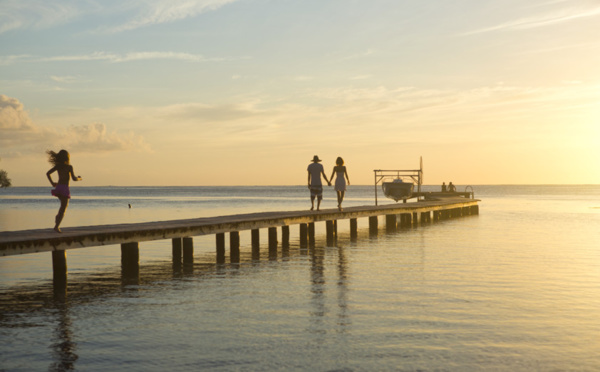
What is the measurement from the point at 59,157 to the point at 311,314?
6.77 meters

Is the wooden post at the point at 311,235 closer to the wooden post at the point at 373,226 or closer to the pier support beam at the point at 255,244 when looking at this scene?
the pier support beam at the point at 255,244

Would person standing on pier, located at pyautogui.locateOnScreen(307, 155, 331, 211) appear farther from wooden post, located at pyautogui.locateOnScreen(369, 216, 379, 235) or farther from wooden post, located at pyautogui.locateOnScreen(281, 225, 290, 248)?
wooden post, located at pyautogui.locateOnScreen(369, 216, 379, 235)

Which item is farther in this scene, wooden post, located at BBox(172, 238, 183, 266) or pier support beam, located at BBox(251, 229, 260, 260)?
pier support beam, located at BBox(251, 229, 260, 260)

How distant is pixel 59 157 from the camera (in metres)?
13.9

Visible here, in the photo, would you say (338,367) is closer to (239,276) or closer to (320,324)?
(320,324)

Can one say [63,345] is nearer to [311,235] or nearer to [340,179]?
[340,179]

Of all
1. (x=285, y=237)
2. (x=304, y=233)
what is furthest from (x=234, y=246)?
(x=304, y=233)

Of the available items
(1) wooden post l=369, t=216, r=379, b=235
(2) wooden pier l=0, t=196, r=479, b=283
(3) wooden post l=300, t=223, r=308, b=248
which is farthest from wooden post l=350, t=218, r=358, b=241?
(3) wooden post l=300, t=223, r=308, b=248

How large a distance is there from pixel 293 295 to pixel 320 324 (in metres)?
2.75

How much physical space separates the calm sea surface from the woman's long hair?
108 inches

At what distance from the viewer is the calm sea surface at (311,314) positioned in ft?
26.4

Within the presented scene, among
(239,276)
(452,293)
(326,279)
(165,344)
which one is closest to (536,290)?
(452,293)

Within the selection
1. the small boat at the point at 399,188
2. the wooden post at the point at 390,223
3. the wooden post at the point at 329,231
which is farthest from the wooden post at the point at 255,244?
the small boat at the point at 399,188

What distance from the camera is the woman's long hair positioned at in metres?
13.9
